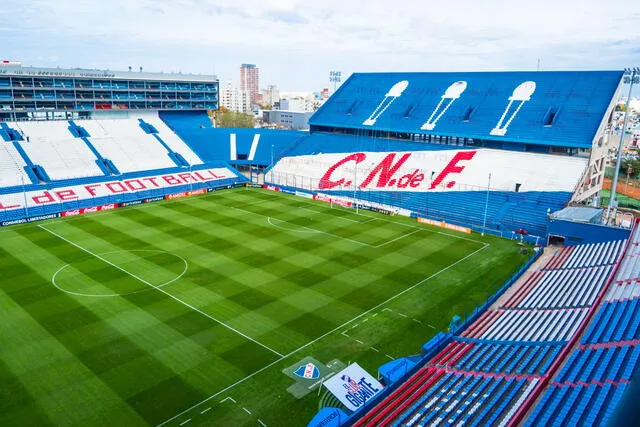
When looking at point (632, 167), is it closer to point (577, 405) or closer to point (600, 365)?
point (600, 365)

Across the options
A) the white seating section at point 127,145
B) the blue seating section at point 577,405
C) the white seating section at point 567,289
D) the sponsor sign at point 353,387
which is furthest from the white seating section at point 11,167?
the blue seating section at point 577,405

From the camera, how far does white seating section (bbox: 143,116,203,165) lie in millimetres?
60281

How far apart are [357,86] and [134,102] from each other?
30.9m

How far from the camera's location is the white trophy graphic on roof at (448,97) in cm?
5592

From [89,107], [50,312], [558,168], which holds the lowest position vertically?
[50,312]

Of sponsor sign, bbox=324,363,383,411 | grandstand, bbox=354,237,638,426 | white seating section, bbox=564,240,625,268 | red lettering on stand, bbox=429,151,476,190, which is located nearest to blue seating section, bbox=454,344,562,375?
grandstand, bbox=354,237,638,426

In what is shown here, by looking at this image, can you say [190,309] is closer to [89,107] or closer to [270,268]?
[270,268]

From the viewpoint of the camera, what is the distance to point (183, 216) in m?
43.2

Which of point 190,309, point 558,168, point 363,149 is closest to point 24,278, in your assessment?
point 190,309

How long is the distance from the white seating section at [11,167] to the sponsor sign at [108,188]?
2.43m

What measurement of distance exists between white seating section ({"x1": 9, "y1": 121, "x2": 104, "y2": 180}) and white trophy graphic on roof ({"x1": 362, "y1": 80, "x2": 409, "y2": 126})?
3223 centimetres

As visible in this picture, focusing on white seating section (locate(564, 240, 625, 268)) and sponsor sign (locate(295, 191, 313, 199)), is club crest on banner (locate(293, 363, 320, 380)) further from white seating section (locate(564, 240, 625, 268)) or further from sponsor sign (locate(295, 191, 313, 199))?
sponsor sign (locate(295, 191, 313, 199))

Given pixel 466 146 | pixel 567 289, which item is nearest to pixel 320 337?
pixel 567 289

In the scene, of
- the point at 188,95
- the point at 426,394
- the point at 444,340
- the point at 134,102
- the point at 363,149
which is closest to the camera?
the point at 426,394
